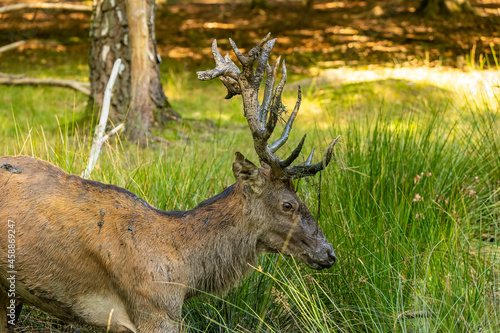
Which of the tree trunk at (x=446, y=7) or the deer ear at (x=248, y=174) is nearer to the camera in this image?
the deer ear at (x=248, y=174)

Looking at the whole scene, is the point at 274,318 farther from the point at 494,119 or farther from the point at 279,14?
the point at 279,14

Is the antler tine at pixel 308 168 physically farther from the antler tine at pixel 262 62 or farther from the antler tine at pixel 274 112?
the antler tine at pixel 262 62

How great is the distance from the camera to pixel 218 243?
11.1ft

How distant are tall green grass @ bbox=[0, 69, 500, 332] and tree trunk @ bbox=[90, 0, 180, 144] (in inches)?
85.3

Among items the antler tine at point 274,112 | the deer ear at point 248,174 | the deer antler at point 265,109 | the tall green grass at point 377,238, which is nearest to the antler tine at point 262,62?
the deer antler at point 265,109

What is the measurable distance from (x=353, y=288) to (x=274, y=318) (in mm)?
559

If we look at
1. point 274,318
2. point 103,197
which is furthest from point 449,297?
point 103,197

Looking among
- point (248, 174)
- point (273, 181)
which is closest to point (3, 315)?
point (248, 174)

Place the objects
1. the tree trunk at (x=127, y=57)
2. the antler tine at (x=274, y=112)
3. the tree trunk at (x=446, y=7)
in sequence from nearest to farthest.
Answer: the antler tine at (x=274, y=112)
the tree trunk at (x=127, y=57)
the tree trunk at (x=446, y=7)

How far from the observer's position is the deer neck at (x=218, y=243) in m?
3.35

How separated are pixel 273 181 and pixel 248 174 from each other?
18 cm

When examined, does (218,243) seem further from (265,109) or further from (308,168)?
(265,109)

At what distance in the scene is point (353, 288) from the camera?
373cm

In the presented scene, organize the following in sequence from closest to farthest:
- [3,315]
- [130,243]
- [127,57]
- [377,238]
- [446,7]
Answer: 1. [130,243]
2. [3,315]
3. [377,238]
4. [127,57]
5. [446,7]
